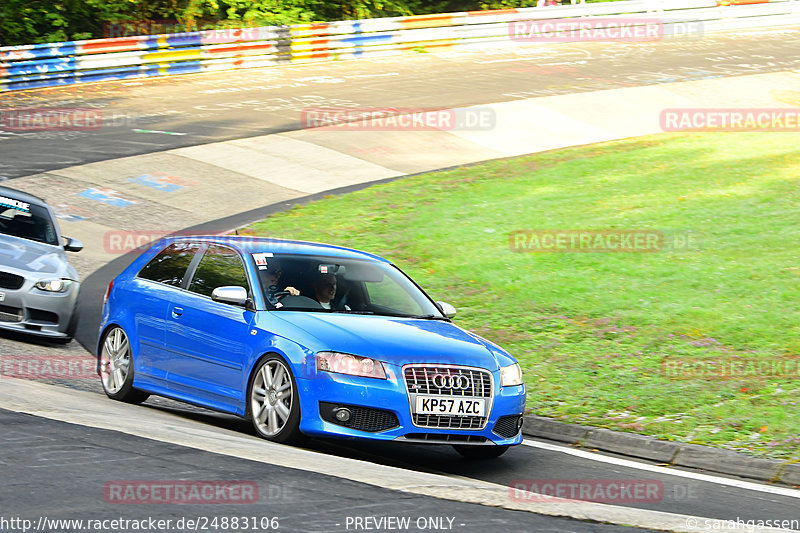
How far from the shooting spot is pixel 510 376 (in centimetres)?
818

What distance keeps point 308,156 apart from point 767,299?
13.1 m

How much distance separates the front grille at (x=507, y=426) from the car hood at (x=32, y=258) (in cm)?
621

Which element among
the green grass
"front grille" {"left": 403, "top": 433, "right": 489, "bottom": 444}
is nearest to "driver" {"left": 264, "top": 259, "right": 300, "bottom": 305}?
"front grille" {"left": 403, "top": 433, "right": 489, "bottom": 444}

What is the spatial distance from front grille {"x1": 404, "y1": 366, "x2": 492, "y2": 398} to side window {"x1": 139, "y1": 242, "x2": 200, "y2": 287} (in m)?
2.54

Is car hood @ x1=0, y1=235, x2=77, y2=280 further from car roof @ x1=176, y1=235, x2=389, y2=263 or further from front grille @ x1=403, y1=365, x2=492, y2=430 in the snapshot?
front grille @ x1=403, y1=365, x2=492, y2=430

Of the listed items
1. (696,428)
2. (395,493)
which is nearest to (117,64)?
(696,428)

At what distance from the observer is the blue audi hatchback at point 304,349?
758 centimetres

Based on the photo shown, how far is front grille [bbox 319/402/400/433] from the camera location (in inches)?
298

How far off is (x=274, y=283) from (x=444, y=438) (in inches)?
73.9

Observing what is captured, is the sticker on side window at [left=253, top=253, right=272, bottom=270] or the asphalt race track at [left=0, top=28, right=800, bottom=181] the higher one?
the sticker on side window at [left=253, top=253, right=272, bottom=270]

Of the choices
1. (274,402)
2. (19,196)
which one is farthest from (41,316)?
(274,402)

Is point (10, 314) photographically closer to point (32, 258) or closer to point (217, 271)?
point (32, 258)

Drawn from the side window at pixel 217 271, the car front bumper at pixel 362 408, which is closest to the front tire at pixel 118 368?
the side window at pixel 217 271

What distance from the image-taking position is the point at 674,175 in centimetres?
2098
